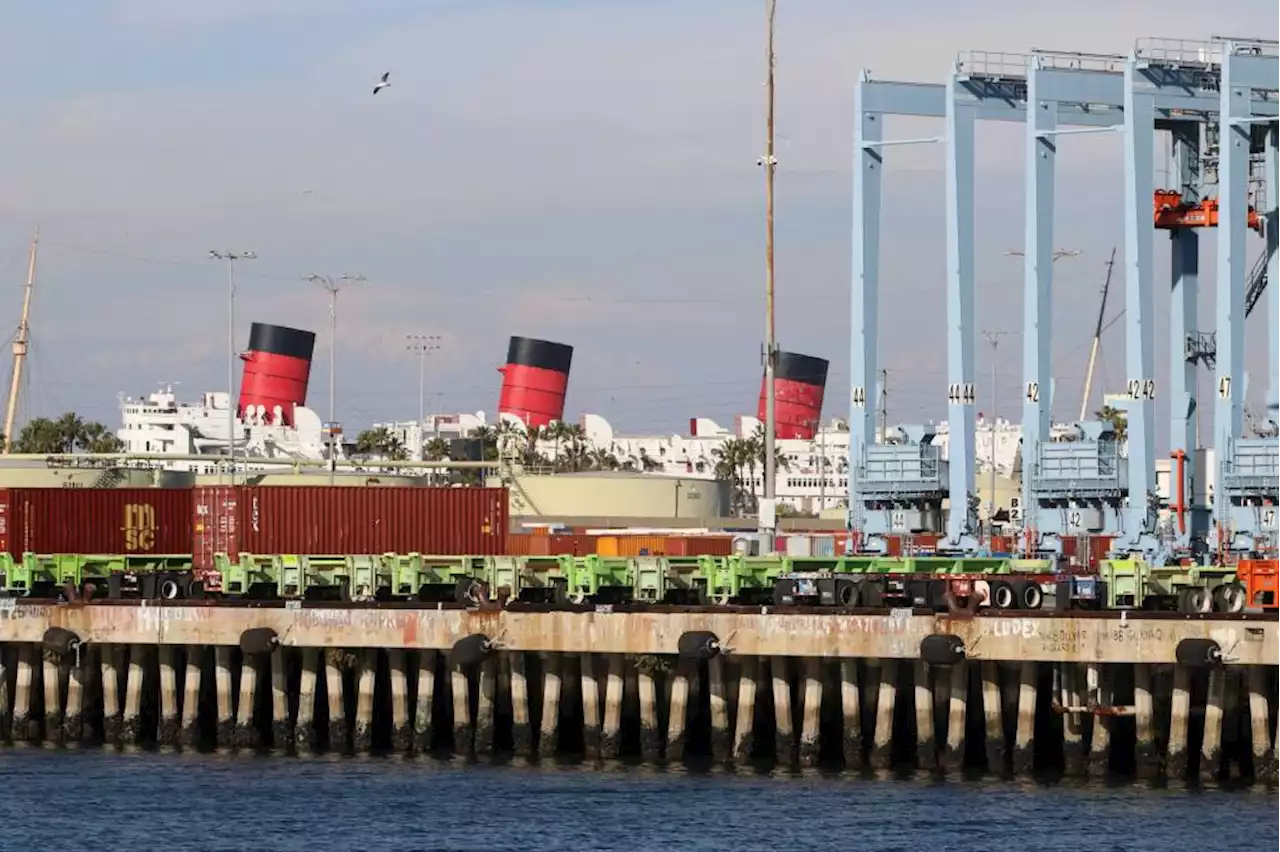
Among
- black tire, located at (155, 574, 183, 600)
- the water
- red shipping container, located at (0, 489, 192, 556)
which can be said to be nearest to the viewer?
the water

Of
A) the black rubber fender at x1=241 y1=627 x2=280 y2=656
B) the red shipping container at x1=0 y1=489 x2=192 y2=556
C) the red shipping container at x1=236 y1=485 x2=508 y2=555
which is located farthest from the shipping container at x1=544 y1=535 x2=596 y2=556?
the black rubber fender at x1=241 y1=627 x2=280 y2=656

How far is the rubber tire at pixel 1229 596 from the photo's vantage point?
55.3 m

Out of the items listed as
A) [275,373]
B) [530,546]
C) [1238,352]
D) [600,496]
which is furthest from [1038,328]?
[275,373]

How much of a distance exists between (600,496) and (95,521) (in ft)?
199

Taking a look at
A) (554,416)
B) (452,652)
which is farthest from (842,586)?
(554,416)

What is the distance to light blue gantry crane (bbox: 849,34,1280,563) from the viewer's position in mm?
81625

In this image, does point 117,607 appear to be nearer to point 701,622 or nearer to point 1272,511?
point 701,622

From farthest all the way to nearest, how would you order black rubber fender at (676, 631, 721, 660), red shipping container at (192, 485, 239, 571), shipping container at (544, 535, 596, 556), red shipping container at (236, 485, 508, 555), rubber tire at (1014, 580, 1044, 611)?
shipping container at (544, 535, 596, 556) < red shipping container at (236, 485, 508, 555) < red shipping container at (192, 485, 239, 571) < rubber tire at (1014, 580, 1044, 611) < black rubber fender at (676, 631, 721, 660)

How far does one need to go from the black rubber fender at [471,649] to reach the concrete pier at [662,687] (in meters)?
0.07

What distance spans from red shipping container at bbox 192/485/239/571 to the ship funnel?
10697 centimetres

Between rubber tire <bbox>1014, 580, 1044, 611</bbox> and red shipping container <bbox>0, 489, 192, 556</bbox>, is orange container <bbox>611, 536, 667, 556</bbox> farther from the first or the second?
rubber tire <bbox>1014, 580, 1044, 611</bbox>

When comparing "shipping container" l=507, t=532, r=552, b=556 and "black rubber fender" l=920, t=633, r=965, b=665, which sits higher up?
"shipping container" l=507, t=532, r=552, b=556

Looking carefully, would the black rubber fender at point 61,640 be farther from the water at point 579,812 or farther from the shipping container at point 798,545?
the shipping container at point 798,545

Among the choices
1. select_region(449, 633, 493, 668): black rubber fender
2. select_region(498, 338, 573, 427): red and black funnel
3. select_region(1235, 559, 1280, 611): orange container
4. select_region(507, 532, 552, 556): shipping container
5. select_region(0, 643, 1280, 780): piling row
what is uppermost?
select_region(498, 338, 573, 427): red and black funnel
